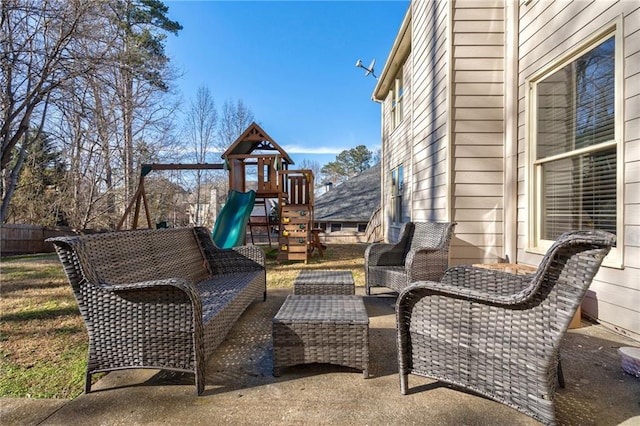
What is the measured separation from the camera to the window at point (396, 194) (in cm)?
717

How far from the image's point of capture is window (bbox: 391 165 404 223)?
23.5 ft

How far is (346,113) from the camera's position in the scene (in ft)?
65.4

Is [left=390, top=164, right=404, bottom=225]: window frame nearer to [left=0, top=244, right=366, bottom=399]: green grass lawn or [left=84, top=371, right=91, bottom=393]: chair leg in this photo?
[left=0, top=244, right=366, bottom=399]: green grass lawn

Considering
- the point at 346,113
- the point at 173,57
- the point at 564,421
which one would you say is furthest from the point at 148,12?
the point at 564,421

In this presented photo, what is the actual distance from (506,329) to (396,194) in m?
6.25

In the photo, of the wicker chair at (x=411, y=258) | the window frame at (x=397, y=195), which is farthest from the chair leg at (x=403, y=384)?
the window frame at (x=397, y=195)

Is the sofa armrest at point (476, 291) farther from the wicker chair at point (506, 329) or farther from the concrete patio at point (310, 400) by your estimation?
the concrete patio at point (310, 400)

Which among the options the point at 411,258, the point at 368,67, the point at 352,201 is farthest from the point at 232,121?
the point at 411,258

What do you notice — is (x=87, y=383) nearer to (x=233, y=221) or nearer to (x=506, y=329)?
(x=506, y=329)

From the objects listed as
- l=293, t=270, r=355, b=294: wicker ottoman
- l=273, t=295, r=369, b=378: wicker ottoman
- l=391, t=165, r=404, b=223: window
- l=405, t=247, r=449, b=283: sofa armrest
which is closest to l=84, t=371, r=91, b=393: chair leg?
l=273, t=295, r=369, b=378: wicker ottoman

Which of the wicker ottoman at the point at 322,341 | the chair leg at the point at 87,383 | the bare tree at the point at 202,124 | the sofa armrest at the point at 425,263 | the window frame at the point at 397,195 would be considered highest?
the bare tree at the point at 202,124

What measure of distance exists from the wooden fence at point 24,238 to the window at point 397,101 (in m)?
11.0

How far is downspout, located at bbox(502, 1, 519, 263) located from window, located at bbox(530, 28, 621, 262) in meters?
0.25

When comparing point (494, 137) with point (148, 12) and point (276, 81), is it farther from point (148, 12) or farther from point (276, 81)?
point (148, 12)
